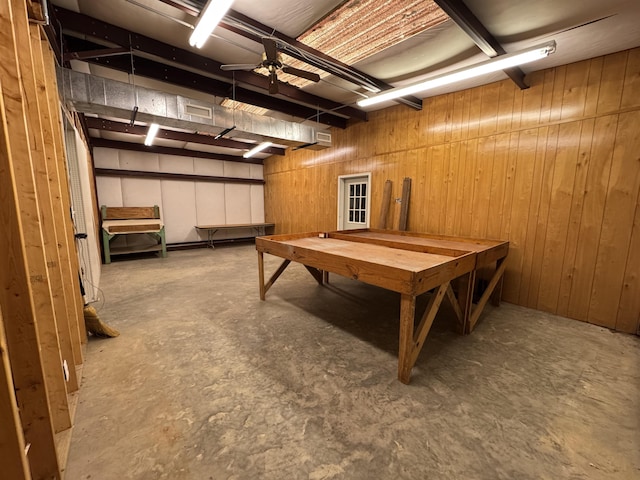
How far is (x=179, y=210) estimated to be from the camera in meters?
7.35

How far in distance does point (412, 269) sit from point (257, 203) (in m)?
7.34

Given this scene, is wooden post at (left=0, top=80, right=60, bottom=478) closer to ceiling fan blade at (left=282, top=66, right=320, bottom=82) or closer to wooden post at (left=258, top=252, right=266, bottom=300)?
ceiling fan blade at (left=282, top=66, right=320, bottom=82)

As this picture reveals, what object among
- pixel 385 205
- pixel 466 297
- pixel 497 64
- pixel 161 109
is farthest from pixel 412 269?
pixel 161 109

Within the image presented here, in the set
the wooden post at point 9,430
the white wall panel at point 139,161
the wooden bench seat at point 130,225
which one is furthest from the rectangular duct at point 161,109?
the white wall panel at point 139,161

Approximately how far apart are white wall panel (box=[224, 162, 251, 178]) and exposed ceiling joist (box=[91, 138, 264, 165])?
0.13 metres

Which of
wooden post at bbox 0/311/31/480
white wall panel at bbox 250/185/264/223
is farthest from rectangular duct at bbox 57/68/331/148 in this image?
white wall panel at bbox 250/185/264/223

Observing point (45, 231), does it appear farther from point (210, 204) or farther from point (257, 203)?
point (257, 203)

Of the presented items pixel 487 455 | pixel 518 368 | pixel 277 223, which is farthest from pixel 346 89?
pixel 277 223

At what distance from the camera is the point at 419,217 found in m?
4.30

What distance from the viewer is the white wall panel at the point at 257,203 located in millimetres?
8453

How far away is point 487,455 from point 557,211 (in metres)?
2.86

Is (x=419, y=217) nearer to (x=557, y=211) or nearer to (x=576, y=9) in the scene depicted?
(x=557, y=211)

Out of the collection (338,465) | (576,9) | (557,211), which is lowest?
(338,465)

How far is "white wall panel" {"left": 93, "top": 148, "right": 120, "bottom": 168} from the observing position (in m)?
6.17
